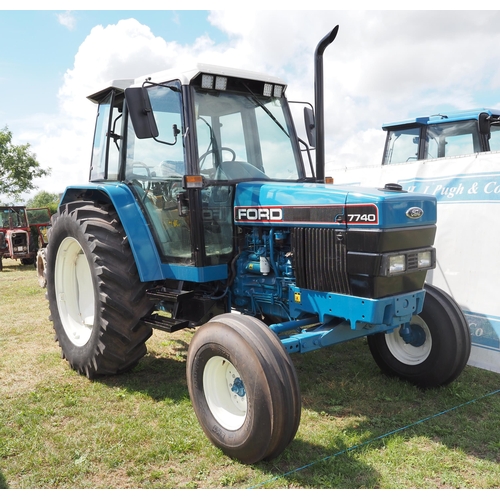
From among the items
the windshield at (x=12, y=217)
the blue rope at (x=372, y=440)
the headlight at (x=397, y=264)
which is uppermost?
the windshield at (x=12, y=217)

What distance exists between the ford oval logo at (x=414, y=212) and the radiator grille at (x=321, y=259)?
1.50 feet

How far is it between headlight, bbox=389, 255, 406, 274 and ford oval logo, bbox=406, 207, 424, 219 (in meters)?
0.28

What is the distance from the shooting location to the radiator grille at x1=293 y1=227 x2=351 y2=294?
3414 mm

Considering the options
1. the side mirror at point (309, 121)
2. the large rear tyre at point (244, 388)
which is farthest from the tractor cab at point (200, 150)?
the large rear tyre at point (244, 388)

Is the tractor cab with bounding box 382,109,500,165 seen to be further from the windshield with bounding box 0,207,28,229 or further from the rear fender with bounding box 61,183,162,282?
the windshield with bounding box 0,207,28,229

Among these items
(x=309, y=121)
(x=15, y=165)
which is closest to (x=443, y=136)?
(x=309, y=121)

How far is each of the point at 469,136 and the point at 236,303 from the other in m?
5.60

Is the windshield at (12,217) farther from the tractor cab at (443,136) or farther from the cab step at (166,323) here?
the cab step at (166,323)

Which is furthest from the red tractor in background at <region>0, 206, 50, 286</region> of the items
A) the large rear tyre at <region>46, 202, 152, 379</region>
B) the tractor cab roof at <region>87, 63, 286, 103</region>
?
the tractor cab roof at <region>87, 63, 286, 103</region>

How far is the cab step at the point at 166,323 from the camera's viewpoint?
3.95 metres

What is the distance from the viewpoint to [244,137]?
4.26 m

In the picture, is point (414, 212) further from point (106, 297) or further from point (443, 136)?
point (443, 136)

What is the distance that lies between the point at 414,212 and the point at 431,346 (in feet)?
4.58

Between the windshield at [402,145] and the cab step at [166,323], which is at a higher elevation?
the windshield at [402,145]
